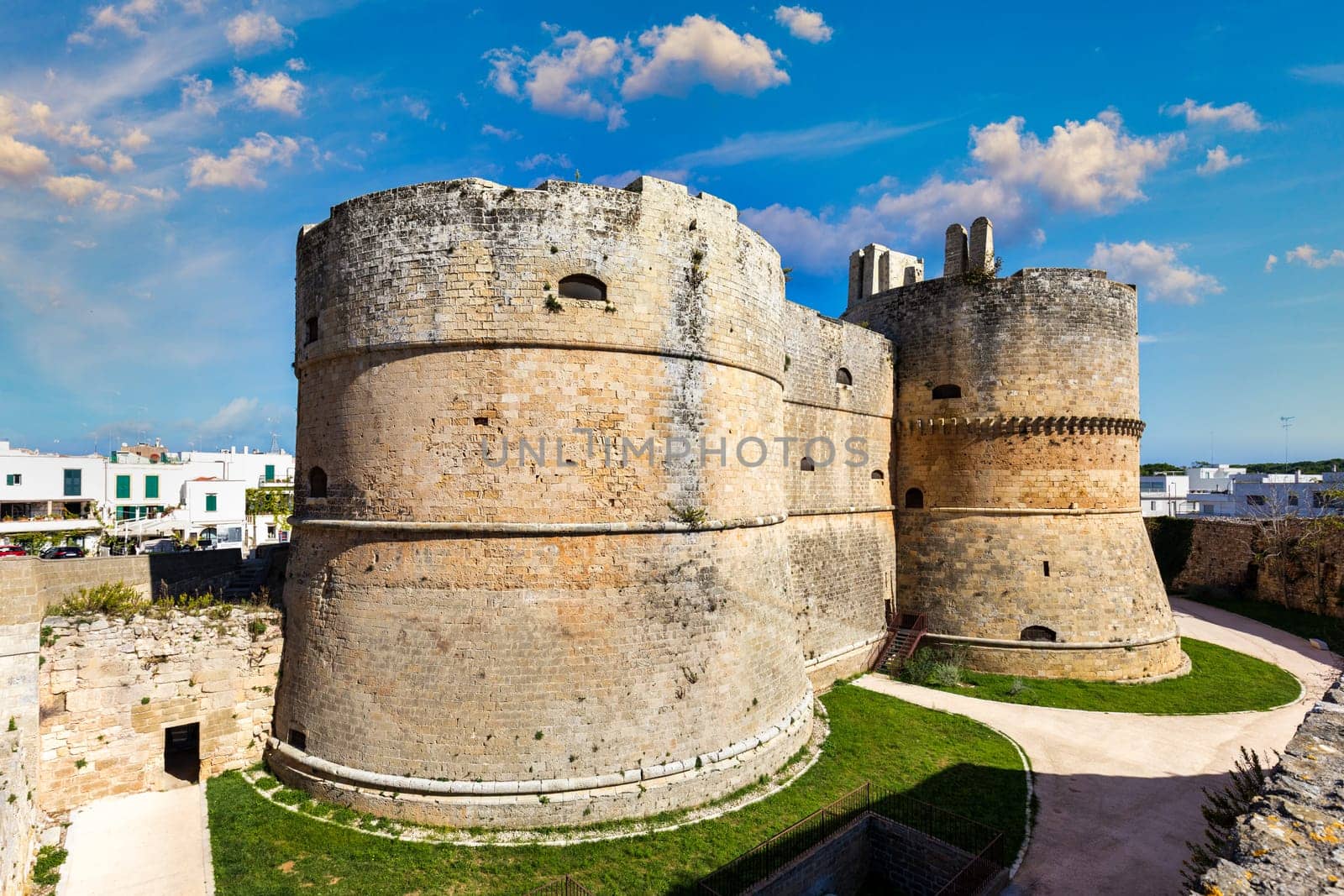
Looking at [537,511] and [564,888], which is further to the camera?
[537,511]

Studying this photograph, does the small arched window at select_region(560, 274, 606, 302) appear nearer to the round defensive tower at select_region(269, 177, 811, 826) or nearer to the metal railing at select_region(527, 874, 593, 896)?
the round defensive tower at select_region(269, 177, 811, 826)

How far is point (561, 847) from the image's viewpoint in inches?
382

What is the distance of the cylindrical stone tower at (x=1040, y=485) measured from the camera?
18484mm

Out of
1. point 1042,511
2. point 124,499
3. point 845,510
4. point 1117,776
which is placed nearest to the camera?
point 1117,776

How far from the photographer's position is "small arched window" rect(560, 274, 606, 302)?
11406 millimetres

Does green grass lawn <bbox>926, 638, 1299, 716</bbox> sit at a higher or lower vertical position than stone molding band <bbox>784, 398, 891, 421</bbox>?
lower

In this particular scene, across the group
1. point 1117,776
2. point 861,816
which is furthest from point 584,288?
point 1117,776

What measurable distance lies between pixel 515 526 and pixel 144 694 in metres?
6.74

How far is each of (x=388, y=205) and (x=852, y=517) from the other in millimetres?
13956

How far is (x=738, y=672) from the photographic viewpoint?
39.6 feet

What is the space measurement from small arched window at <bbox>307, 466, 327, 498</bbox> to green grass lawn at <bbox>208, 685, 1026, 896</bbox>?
16.3 ft

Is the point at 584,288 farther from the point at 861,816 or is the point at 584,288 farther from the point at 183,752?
the point at 183,752

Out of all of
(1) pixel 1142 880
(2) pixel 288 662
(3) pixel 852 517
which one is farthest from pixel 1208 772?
(2) pixel 288 662

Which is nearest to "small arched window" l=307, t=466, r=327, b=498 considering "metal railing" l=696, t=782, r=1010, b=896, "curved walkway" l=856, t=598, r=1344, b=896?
"metal railing" l=696, t=782, r=1010, b=896
